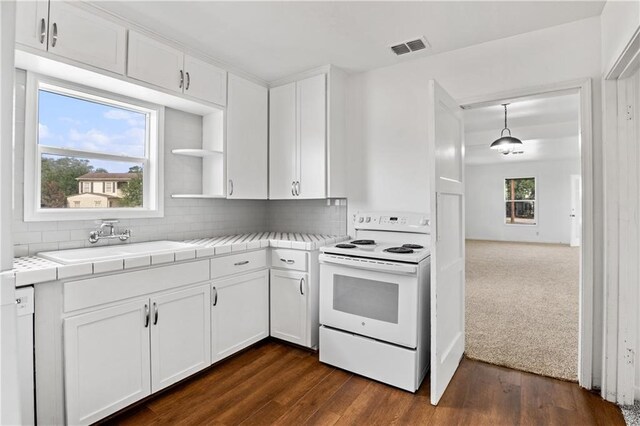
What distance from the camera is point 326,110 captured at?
2949mm

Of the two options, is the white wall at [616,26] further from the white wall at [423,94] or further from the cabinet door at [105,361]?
the cabinet door at [105,361]

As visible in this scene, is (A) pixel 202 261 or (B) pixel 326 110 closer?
(A) pixel 202 261

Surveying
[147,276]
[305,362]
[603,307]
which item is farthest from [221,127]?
[603,307]

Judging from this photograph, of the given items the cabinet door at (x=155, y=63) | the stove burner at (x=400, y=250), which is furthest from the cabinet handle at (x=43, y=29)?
the stove burner at (x=400, y=250)

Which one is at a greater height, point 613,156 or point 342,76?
point 342,76

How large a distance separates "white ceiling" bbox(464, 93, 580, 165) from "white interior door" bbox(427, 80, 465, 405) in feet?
4.29

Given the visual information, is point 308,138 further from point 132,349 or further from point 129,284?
point 132,349

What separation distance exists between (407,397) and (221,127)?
255 centimetres

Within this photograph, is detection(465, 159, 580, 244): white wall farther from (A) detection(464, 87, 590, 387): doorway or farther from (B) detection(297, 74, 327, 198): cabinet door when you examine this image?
(B) detection(297, 74, 327, 198): cabinet door

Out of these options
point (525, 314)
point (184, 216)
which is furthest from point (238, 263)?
point (525, 314)

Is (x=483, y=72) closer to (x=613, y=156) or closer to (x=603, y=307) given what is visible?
(x=613, y=156)

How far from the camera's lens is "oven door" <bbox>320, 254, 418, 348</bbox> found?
216 cm

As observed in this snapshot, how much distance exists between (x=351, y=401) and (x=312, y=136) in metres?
2.15

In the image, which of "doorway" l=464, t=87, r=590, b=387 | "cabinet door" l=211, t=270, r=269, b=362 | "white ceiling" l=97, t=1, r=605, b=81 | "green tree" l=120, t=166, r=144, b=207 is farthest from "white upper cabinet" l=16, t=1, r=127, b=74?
"doorway" l=464, t=87, r=590, b=387
